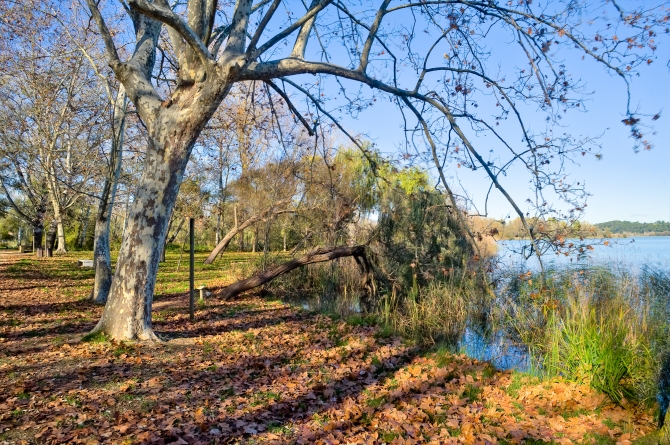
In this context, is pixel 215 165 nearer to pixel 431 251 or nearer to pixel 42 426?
pixel 431 251

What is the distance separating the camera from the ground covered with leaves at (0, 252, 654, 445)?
3.95 metres

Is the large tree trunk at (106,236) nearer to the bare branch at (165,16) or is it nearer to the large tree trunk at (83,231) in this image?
the bare branch at (165,16)

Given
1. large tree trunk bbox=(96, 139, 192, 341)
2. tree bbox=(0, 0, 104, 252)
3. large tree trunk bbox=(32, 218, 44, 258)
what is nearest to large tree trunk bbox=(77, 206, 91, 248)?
large tree trunk bbox=(32, 218, 44, 258)

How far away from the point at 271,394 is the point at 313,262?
6.63 m

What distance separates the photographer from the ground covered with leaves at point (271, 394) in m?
3.95

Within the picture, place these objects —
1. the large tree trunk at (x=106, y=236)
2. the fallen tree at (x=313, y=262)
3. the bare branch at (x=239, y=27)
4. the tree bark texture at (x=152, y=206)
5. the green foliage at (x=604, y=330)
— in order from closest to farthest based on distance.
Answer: the green foliage at (x=604, y=330) → the tree bark texture at (x=152, y=206) → the bare branch at (x=239, y=27) → the large tree trunk at (x=106, y=236) → the fallen tree at (x=313, y=262)

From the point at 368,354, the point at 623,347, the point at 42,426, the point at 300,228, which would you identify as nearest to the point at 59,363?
the point at 42,426

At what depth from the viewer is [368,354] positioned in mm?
6816

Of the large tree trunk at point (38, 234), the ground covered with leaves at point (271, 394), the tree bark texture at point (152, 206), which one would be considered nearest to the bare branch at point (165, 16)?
the tree bark texture at point (152, 206)

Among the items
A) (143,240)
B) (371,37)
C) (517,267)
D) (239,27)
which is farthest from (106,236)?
(517,267)

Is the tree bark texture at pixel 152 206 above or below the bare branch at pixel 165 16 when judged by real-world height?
below

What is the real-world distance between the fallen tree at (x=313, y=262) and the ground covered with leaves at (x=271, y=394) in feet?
11.5

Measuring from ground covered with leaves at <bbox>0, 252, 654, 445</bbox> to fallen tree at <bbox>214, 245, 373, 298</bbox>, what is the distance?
138 inches

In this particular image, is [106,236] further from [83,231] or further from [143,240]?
[83,231]
